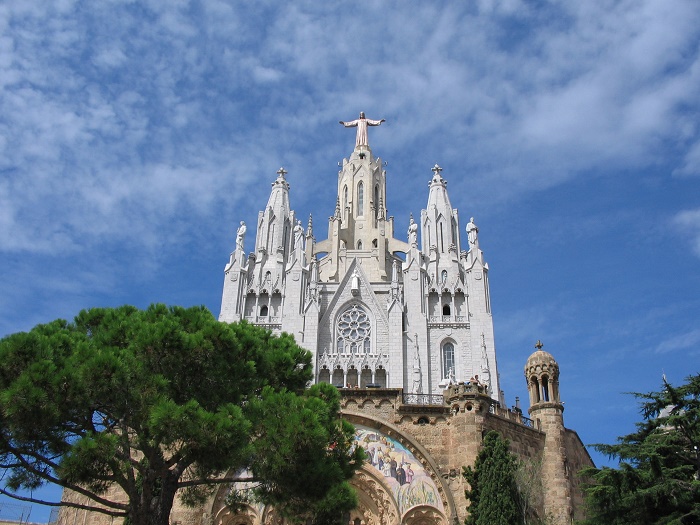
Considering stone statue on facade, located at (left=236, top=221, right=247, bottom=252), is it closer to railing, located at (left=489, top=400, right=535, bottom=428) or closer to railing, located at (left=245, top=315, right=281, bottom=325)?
railing, located at (left=245, top=315, right=281, bottom=325)

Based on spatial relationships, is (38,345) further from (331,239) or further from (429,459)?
(331,239)

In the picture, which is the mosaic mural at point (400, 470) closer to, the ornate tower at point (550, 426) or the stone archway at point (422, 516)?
the stone archway at point (422, 516)

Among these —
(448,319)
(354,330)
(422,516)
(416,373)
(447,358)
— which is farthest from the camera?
(354,330)

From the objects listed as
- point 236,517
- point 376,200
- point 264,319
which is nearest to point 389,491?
point 236,517

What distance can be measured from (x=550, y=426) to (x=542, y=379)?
1630 mm

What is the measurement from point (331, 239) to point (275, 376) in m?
36.1

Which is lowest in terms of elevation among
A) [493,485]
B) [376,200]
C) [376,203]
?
[493,485]

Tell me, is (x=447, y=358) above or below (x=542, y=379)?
above

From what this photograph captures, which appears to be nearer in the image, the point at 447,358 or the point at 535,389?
the point at 535,389

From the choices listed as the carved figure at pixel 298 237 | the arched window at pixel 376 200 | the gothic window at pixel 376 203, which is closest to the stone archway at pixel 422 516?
the carved figure at pixel 298 237

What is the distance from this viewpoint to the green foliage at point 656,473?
1745 centimetres

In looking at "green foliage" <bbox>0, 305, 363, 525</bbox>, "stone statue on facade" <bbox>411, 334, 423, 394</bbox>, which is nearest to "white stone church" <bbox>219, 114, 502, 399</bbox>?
"stone statue on facade" <bbox>411, 334, 423, 394</bbox>

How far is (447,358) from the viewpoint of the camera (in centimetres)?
4344

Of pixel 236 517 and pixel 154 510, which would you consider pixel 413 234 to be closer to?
pixel 236 517
